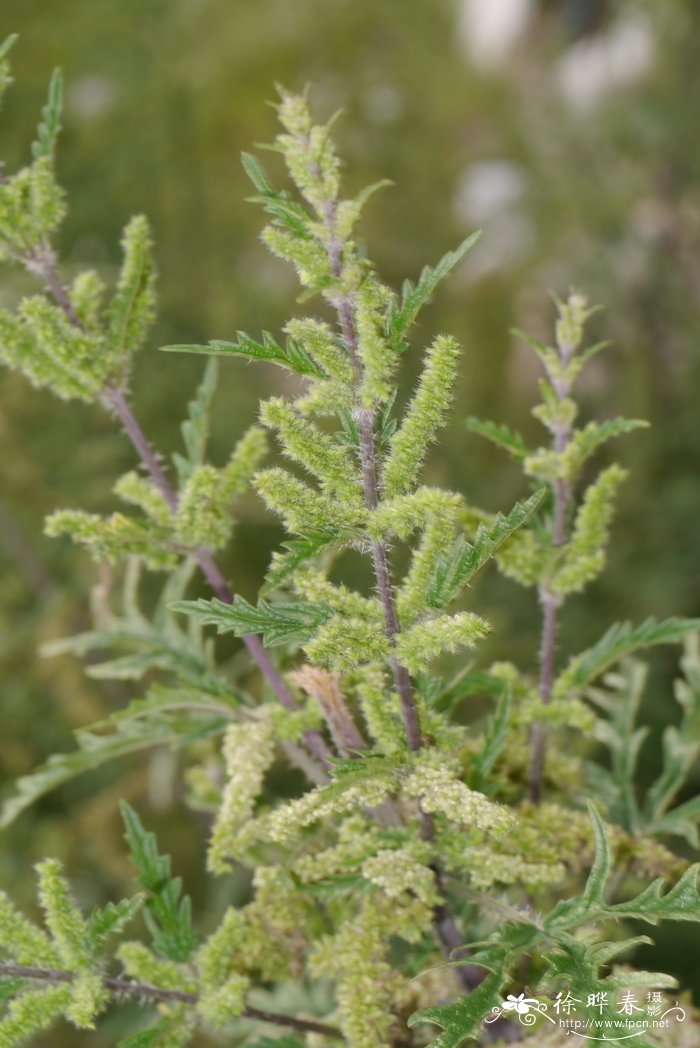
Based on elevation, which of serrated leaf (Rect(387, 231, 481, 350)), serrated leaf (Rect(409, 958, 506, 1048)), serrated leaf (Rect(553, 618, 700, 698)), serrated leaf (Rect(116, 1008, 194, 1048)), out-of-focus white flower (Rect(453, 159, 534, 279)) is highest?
out-of-focus white flower (Rect(453, 159, 534, 279))

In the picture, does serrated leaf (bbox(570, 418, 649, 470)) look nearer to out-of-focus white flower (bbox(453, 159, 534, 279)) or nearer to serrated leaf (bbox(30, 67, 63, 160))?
serrated leaf (bbox(30, 67, 63, 160))

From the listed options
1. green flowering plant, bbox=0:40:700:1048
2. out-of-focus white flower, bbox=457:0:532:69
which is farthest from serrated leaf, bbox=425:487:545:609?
out-of-focus white flower, bbox=457:0:532:69

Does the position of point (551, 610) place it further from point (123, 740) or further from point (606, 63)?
point (606, 63)

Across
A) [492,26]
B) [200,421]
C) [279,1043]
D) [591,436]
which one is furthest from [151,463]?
[492,26]

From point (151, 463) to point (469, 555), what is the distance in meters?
0.25

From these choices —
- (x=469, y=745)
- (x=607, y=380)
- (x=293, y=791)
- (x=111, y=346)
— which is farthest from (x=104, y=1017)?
(x=607, y=380)

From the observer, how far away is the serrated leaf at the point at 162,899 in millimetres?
653

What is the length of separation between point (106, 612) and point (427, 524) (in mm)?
458

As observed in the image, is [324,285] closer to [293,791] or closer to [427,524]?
[427,524]

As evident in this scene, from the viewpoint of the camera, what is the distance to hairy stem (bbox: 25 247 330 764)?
0.63 m

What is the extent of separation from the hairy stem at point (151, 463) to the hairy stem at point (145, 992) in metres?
0.16

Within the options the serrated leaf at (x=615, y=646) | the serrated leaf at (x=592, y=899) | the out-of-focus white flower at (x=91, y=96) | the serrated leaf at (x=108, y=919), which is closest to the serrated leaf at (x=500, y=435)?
the serrated leaf at (x=615, y=646)

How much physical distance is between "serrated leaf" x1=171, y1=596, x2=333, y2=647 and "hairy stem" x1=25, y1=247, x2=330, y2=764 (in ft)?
0.37

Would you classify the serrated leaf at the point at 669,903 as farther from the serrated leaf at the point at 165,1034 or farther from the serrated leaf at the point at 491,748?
the serrated leaf at the point at 165,1034
